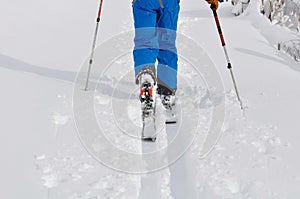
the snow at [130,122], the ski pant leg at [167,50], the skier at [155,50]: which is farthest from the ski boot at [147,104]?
the ski pant leg at [167,50]

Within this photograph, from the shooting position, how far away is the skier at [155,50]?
380 centimetres

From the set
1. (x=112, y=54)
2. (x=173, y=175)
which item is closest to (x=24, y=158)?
(x=173, y=175)

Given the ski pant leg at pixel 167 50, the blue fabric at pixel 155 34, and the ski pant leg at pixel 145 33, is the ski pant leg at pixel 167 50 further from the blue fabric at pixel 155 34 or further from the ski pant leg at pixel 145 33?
the ski pant leg at pixel 145 33

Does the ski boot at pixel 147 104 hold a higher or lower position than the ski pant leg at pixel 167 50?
lower

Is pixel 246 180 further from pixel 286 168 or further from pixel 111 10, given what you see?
pixel 111 10

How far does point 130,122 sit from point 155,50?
0.84 metres

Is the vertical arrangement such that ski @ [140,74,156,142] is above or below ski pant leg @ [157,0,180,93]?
below

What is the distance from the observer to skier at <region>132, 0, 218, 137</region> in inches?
150

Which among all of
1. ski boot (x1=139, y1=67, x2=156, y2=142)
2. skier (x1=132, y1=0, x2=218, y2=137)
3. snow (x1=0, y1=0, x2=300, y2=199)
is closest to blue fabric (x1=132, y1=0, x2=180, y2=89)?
skier (x1=132, y1=0, x2=218, y2=137)

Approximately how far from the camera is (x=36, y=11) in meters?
8.84

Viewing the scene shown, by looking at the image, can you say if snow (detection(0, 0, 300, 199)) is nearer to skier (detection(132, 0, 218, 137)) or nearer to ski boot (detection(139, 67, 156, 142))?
ski boot (detection(139, 67, 156, 142))

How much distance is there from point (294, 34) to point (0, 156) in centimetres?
709

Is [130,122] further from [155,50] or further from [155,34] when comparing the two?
[155,34]

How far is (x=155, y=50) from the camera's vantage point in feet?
13.2
